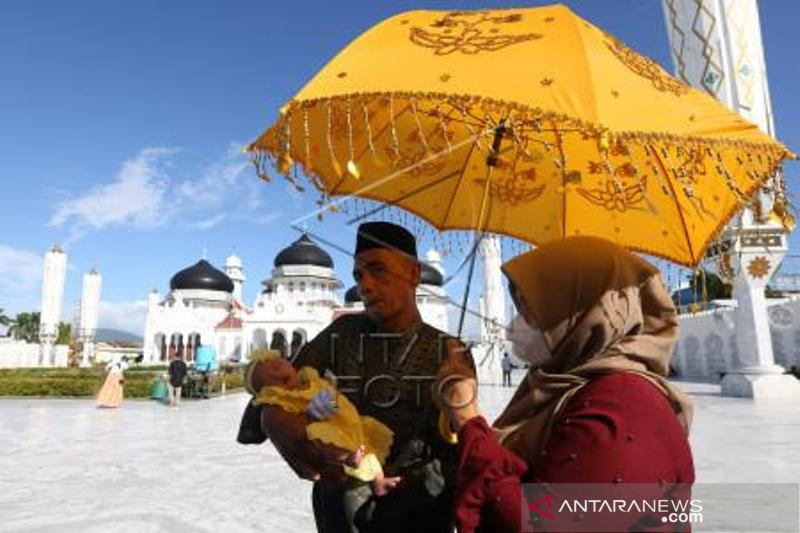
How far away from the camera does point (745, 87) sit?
1277cm

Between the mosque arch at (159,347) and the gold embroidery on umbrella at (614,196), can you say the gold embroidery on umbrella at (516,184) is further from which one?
the mosque arch at (159,347)

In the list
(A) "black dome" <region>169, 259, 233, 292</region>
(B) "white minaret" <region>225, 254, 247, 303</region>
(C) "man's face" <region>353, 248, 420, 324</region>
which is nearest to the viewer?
(C) "man's face" <region>353, 248, 420, 324</region>

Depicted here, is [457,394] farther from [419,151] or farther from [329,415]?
[419,151]

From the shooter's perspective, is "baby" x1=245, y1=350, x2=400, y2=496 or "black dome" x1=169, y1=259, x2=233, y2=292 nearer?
"baby" x1=245, y1=350, x2=400, y2=496

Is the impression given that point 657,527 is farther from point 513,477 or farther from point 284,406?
point 284,406

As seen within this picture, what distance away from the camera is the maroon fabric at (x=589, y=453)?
1.06m

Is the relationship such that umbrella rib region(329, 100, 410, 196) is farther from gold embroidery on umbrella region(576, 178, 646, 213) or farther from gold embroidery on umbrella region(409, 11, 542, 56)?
gold embroidery on umbrella region(576, 178, 646, 213)

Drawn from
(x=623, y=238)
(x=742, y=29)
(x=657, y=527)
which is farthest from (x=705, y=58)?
(x=657, y=527)

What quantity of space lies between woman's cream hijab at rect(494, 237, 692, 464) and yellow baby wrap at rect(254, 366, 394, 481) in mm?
374

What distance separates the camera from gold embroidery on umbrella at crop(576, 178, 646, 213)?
285 centimetres

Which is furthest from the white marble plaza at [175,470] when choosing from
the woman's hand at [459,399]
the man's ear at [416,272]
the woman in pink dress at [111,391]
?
the woman's hand at [459,399]

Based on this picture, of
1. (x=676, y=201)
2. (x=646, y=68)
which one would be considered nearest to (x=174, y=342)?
(x=676, y=201)

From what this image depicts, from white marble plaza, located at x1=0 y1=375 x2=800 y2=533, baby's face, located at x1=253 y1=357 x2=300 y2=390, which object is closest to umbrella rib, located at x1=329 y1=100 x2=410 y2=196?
baby's face, located at x1=253 y1=357 x2=300 y2=390

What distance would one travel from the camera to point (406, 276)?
1881 mm
